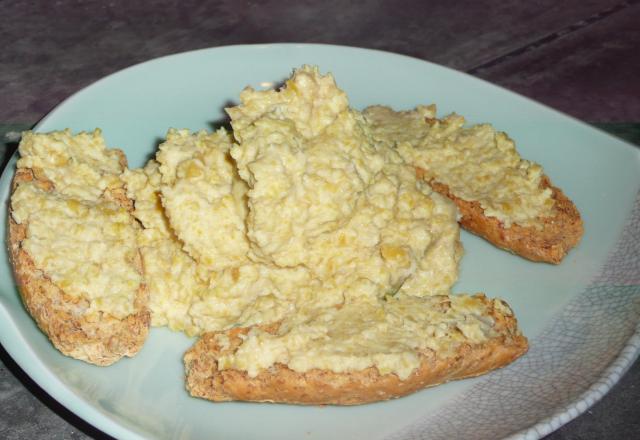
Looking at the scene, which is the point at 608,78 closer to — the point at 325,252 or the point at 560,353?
the point at 560,353

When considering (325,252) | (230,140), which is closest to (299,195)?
(325,252)

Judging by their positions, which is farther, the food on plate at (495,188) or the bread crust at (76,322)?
the food on plate at (495,188)

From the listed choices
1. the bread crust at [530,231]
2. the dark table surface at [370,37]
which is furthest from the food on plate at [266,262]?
the dark table surface at [370,37]

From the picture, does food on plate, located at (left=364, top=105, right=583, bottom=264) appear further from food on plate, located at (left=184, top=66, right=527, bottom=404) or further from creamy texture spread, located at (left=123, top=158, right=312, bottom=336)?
creamy texture spread, located at (left=123, top=158, right=312, bottom=336)

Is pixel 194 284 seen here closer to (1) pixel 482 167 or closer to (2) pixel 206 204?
(2) pixel 206 204

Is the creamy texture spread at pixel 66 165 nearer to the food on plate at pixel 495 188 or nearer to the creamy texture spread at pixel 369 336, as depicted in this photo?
the creamy texture spread at pixel 369 336

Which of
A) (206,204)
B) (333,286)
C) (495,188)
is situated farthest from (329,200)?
(495,188)

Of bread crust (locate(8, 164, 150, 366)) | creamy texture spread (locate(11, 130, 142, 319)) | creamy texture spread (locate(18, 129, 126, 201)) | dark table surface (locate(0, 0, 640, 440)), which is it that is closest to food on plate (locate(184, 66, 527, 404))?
bread crust (locate(8, 164, 150, 366))
